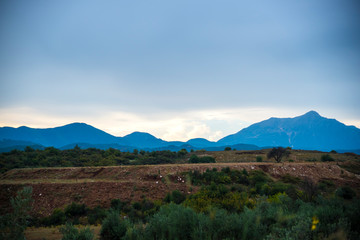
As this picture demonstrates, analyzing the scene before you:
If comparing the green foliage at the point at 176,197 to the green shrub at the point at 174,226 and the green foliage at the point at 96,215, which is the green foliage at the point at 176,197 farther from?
the green shrub at the point at 174,226

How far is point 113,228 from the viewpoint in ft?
26.3

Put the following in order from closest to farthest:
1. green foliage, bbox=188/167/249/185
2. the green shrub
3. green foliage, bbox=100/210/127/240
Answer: the green shrub, green foliage, bbox=100/210/127/240, green foliage, bbox=188/167/249/185

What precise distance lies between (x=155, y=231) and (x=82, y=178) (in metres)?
26.0

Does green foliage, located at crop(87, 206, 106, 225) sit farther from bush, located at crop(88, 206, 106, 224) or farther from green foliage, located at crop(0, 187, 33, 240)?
green foliage, located at crop(0, 187, 33, 240)

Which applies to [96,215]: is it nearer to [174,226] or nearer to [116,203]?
[116,203]

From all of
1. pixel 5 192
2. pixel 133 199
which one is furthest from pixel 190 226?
pixel 5 192

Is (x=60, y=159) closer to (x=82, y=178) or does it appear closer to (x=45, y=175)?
(x=45, y=175)

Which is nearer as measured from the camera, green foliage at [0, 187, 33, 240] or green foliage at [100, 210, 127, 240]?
green foliage at [0, 187, 33, 240]

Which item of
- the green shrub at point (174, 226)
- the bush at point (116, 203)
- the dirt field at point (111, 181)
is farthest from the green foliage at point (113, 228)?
the dirt field at point (111, 181)

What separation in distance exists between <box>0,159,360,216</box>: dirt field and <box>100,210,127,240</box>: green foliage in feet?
42.9

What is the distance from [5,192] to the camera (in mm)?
24500

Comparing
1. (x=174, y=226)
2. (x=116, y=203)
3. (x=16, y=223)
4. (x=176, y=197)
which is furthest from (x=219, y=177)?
(x=16, y=223)

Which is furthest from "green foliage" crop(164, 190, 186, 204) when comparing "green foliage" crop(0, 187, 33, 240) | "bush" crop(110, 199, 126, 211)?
"green foliage" crop(0, 187, 33, 240)

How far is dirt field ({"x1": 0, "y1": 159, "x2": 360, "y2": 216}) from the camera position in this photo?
70.5 ft
